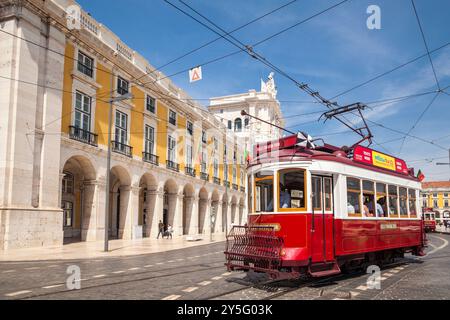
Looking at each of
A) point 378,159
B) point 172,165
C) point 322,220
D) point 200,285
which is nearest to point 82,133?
point 172,165

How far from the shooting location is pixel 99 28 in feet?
83.8

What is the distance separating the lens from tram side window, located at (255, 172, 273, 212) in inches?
379

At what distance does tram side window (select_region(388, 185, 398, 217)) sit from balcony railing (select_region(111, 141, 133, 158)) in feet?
64.4

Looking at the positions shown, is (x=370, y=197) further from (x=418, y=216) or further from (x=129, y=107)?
(x=129, y=107)

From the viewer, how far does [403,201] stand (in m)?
13.0

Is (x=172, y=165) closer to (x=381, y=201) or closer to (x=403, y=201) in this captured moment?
(x=403, y=201)

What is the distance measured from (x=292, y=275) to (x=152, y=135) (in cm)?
2519

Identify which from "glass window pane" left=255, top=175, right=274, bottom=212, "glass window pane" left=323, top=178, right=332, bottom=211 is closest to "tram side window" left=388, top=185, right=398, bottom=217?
"glass window pane" left=323, top=178, right=332, bottom=211

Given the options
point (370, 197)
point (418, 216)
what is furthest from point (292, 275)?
point (418, 216)

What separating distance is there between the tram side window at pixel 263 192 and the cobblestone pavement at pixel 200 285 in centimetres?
185

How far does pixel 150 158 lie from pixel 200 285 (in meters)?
23.0

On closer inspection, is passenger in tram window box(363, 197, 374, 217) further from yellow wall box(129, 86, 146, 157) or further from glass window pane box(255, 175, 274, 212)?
yellow wall box(129, 86, 146, 157)

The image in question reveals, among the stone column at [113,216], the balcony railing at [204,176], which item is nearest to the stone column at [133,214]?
the stone column at [113,216]

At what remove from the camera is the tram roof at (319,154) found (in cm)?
961
